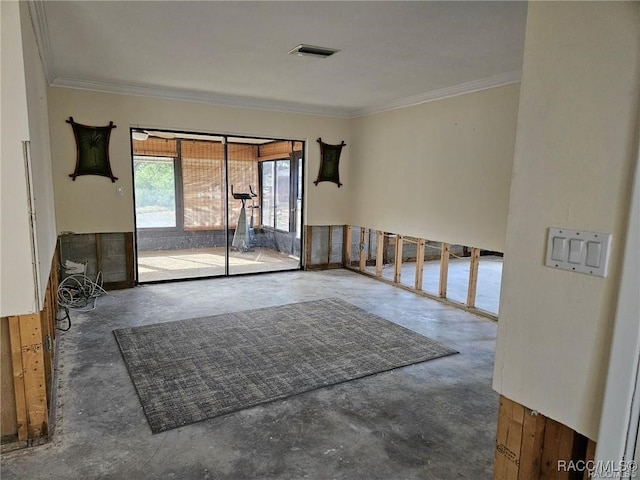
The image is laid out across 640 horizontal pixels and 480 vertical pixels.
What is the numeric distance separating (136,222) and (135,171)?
29.8 inches

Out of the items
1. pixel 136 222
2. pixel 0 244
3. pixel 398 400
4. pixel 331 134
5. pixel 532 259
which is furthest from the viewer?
pixel 331 134

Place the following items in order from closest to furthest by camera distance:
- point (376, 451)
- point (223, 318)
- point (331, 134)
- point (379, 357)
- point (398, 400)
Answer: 1. point (376, 451)
2. point (398, 400)
3. point (379, 357)
4. point (223, 318)
5. point (331, 134)

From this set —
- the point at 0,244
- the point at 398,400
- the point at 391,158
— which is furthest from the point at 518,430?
the point at 391,158

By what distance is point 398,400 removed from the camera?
116 inches

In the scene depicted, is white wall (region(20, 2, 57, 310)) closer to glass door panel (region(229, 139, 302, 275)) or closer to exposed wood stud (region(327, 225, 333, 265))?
glass door panel (region(229, 139, 302, 275))

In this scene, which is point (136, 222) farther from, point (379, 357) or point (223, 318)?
point (379, 357)

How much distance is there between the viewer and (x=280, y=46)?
3650 mm

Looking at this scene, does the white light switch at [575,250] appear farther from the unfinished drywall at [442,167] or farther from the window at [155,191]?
the window at [155,191]

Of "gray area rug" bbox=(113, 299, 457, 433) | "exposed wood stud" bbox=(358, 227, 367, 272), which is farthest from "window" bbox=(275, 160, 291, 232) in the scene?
"gray area rug" bbox=(113, 299, 457, 433)

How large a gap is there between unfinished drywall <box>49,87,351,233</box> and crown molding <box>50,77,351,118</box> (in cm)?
6

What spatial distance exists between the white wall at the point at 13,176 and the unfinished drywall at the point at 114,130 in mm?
3432

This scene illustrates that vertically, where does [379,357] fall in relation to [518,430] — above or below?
below

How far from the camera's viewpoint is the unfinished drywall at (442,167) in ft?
15.2

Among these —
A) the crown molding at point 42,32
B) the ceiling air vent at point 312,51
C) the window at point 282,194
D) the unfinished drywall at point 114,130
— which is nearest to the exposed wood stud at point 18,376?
the crown molding at point 42,32
